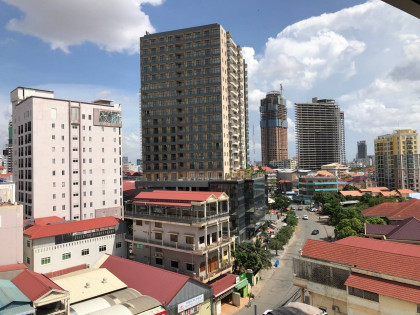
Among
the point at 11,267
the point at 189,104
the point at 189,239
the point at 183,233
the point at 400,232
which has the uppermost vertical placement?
the point at 189,104

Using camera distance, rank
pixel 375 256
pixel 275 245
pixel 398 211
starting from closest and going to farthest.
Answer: pixel 375 256 < pixel 275 245 < pixel 398 211

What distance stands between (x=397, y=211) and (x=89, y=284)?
2766 inches

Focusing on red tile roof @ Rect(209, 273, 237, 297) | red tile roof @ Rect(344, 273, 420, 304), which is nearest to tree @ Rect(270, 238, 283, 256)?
red tile roof @ Rect(209, 273, 237, 297)

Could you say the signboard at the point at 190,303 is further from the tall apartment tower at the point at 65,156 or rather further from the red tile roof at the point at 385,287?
the tall apartment tower at the point at 65,156

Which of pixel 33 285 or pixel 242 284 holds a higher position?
pixel 33 285

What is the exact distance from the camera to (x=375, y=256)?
93.5 ft

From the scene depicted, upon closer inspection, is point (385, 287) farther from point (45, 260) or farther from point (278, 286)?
point (45, 260)

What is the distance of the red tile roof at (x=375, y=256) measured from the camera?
2622cm

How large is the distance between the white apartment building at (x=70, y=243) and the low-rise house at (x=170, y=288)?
795cm

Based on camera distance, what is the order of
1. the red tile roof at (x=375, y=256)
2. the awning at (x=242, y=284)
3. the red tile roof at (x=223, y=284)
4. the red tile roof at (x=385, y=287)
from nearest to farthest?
the red tile roof at (x=385, y=287), the red tile roof at (x=375, y=256), the red tile roof at (x=223, y=284), the awning at (x=242, y=284)

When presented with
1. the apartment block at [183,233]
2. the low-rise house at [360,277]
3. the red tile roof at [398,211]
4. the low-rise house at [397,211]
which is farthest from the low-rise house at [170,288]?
the red tile roof at [398,211]

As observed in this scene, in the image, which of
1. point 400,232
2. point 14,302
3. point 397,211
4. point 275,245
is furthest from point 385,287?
point 397,211

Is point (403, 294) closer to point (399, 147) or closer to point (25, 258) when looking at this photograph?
point (25, 258)

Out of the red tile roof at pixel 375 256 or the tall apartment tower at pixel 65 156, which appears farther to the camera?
the tall apartment tower at pixel 65 156
